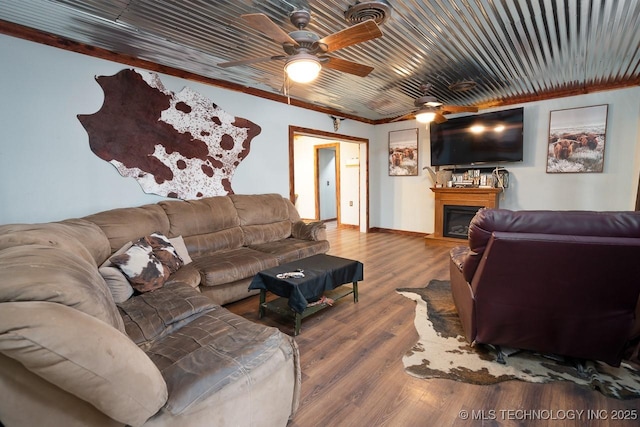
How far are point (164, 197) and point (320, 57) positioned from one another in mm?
2368

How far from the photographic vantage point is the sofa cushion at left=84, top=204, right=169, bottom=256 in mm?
2596

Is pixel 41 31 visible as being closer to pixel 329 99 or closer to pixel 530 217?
pixel 329 99

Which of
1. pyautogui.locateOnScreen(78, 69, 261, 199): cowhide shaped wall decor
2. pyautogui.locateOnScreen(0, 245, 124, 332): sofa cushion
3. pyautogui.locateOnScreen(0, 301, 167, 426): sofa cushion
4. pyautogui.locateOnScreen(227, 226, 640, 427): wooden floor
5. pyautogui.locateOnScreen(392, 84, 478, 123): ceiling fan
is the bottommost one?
pyautogui.locateOnScreen(227, 226, 640, 427): wooden floor

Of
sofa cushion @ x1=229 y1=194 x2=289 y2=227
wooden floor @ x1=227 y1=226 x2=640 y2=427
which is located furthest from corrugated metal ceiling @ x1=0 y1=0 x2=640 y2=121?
wooden floor @ x1=227 y1=226 x2=640 y2=427

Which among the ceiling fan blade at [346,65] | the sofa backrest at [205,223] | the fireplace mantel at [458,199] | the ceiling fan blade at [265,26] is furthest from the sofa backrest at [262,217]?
the fireplace mantel at [458,199]

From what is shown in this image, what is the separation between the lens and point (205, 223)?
3.36m

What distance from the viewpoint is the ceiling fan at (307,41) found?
195 centimetres

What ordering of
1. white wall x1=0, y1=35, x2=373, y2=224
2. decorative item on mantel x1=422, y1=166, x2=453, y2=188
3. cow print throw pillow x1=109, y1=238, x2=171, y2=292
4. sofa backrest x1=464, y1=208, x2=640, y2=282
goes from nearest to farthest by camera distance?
sofa backrest x1=464, y1=208, x2=640, y2=282 < cow print throw pillow x1=109, y1=238, x2=171, y2=292 < white wall x1=0, y1=35, x2=373, y2=224 < decorative item on mantel x1=422, y1=166, x2=453, y2=188

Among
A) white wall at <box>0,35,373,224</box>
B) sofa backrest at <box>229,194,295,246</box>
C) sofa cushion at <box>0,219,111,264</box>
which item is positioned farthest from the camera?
sofa backrest at <box>229,194,295,246</box>

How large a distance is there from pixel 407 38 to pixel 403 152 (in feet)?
12.3

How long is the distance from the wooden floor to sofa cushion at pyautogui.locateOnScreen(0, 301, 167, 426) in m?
0.93

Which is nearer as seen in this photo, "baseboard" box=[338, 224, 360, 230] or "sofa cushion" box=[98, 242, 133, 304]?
"sofa cushion" box=[98, 242, 133, 304]

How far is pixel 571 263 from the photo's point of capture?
5.24 feet

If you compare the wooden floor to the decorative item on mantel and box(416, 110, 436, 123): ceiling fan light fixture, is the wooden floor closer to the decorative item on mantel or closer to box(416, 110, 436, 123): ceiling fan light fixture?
box(416, 110, 436, 123): ceiling fan light fixture
